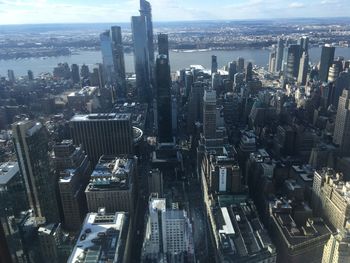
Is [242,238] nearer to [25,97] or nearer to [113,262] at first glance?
[113,262]

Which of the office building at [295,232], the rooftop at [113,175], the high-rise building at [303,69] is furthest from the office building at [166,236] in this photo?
the high-rise building at [303,69]

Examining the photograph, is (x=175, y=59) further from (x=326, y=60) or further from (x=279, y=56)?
(x=326, y=60)

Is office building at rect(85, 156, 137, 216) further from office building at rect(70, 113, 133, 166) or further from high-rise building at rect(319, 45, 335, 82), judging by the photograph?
high-rise building at rect(319, 45, 335, 82)

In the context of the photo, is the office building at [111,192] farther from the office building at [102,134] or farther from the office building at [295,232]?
the office building at [295,232]

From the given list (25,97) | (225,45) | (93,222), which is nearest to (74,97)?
(25,97)

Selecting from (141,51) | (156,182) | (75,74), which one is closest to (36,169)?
(156,182)

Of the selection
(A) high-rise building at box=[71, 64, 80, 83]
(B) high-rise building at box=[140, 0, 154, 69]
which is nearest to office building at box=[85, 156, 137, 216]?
(B) high-rise building at box=[140, 0, 154, 69]

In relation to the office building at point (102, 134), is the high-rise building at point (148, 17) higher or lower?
higher
